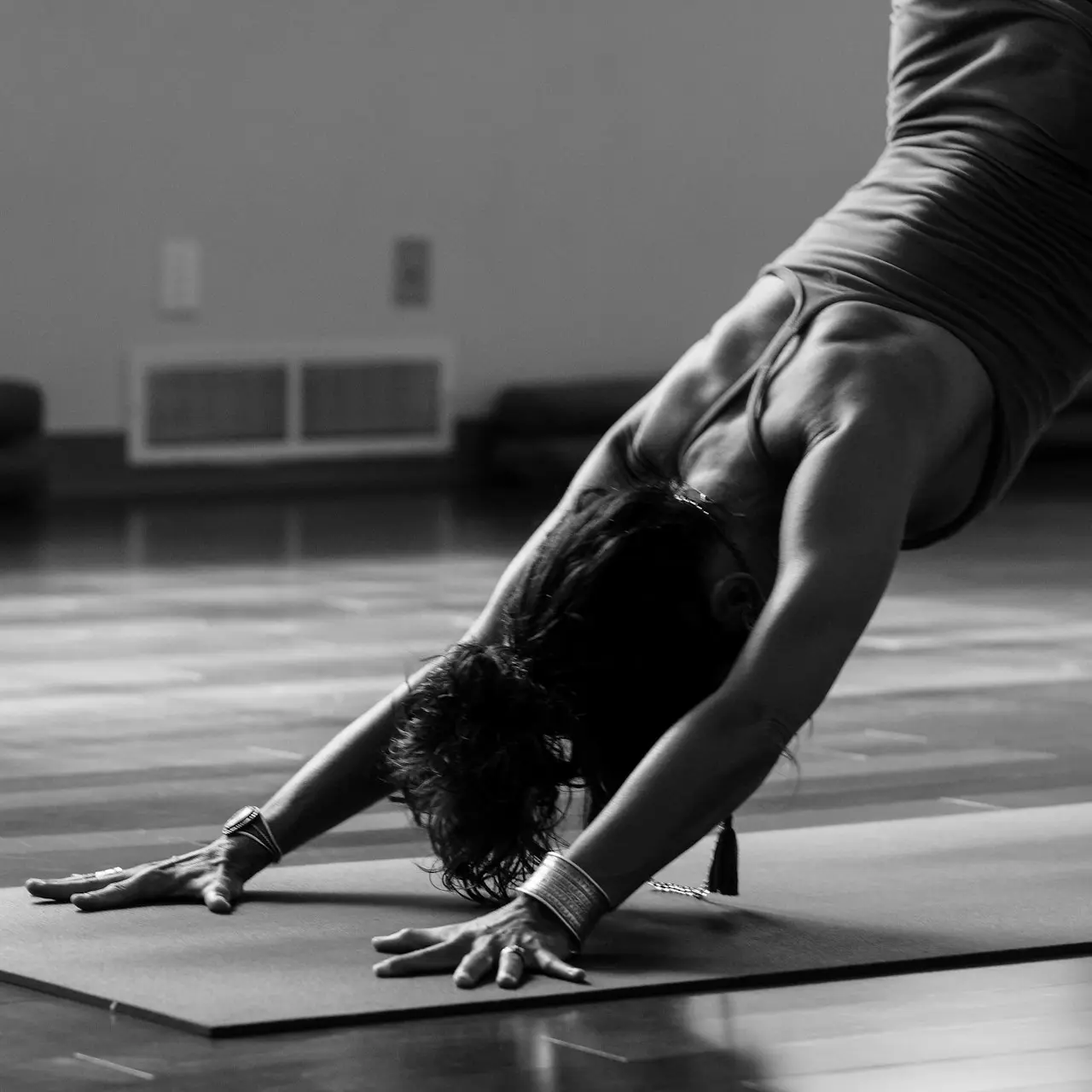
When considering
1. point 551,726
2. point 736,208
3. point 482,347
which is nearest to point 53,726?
point 551,726

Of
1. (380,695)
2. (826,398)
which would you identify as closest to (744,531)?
(826,398)

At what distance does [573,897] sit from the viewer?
2.33 meters

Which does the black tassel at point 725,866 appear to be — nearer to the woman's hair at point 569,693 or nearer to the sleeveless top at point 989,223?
the sleeveless top at point 989,223

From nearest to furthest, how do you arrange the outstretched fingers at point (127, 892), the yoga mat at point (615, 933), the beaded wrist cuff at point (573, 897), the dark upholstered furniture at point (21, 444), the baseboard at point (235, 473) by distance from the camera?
the yoga mat at point (615, 933) < the beaded wrist cuff at point (573, 897) < the outstretched fingers at point (127, 892) < the dark upholstered furniture at point (21, 444) < the baseboard at point (235, 473)

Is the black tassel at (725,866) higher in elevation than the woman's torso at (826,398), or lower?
lower

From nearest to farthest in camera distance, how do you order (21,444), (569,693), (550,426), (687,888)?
1. (569,693)
2. (687,888)
3. (21,444)
4. (550,426)

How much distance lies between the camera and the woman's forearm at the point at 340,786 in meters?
2.66

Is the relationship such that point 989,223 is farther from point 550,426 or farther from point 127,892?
point 550,426

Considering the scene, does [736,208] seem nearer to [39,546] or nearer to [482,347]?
[482,347]

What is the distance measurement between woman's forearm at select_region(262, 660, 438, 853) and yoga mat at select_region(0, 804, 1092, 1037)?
75 mm

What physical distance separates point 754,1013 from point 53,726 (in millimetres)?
1937

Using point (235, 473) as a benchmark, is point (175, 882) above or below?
above

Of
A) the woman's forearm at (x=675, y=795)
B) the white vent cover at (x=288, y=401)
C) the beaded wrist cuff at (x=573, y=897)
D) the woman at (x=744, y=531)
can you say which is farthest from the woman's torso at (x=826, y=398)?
the white vent cover at (x=288, y=401)

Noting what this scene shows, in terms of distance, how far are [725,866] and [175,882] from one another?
558mm
